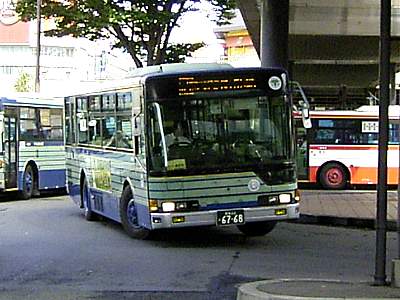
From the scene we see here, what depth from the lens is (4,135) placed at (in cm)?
2238

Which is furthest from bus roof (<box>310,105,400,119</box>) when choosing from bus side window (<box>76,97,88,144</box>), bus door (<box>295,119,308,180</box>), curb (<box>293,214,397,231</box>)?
bus side window (<box>76,97,88,144</box>)

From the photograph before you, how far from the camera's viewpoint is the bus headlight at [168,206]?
12568 millimetres

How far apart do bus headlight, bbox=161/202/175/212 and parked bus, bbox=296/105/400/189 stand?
15120 mm

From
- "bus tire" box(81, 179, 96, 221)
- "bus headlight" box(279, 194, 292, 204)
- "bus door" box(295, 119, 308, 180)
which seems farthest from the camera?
"bus door" box(295, 119, 308, 180)

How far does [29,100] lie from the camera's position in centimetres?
2378

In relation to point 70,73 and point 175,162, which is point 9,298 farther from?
point 70,73

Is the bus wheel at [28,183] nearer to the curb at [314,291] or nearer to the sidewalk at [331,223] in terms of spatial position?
the sidewalk at [331,223]

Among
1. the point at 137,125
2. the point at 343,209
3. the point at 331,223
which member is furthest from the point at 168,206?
the point at 343,209

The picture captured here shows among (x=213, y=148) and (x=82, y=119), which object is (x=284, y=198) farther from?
(x=82, y=119)

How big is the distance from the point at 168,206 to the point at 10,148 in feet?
36.8

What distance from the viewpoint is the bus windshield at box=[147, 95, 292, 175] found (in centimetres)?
1268

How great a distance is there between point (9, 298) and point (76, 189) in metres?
9.45

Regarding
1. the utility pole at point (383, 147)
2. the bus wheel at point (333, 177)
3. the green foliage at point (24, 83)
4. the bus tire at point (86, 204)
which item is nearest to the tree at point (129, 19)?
the bus wheel at point (333, 177)

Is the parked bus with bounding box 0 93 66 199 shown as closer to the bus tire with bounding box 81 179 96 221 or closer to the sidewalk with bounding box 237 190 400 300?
the bus tire with bounding box 81 179 96 221
